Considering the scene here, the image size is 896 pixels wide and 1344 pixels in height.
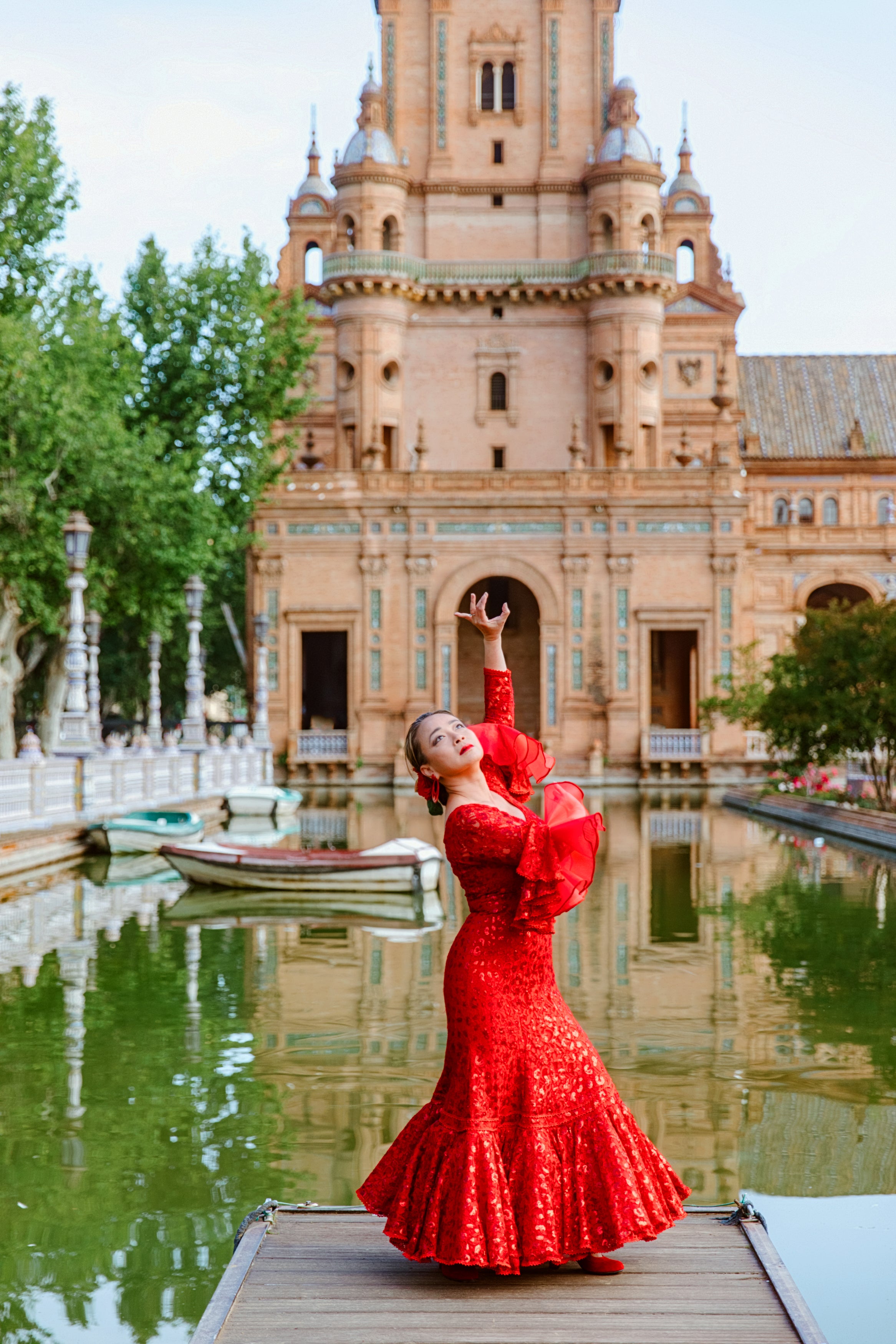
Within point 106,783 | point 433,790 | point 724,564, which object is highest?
point 724,564

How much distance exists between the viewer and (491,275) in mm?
44750

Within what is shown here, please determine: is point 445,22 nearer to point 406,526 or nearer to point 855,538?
point 406,526

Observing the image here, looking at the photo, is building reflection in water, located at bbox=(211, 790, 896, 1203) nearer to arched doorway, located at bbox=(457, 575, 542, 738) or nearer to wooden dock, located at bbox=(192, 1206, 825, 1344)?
wooden dock, located at bbox=(192, 1206, 825, 1344)

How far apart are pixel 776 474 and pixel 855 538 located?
4.62 meters

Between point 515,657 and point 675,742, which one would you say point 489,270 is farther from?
point 675,742

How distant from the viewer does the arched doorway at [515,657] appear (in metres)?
45.4

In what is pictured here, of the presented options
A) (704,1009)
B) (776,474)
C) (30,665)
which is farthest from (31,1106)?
(776,474)

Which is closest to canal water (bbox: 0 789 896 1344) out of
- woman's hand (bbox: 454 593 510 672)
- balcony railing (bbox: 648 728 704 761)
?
woman's hand (bbox: 454 593 510 672)

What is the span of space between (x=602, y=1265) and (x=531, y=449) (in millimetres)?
41028

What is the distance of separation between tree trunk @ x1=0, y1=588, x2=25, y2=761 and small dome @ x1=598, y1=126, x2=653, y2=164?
22.8 m

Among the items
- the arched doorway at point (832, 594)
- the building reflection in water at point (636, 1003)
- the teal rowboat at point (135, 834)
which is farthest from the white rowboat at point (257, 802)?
the arched doorway at point (832, 594)

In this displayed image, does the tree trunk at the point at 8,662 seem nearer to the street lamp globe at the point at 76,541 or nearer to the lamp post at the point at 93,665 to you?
the lamp post at the point at 93,665

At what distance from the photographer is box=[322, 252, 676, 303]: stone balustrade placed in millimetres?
43438

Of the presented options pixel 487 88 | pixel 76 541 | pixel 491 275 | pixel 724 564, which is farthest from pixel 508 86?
pixel 76 541
